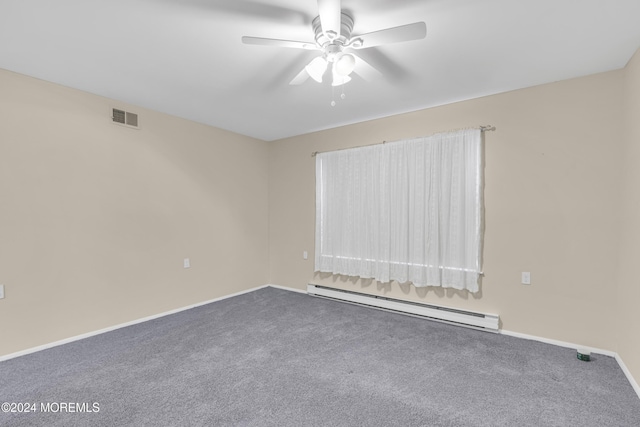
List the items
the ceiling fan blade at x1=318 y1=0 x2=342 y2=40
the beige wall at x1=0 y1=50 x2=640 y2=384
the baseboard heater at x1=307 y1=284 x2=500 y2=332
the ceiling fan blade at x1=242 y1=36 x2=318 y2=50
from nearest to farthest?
the ceiling fan blade at x1=318 y1=0 x2=342 y2=40 < the ceiling fan blade at x1=242 y1=36 x2=318 y2=50 < the beige wall at x1=0 y1=50 x2=640 y2=384 < the baseboard heater at x1=307 y1=284 x2=500 y2=332

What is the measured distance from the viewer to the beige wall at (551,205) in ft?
8.07

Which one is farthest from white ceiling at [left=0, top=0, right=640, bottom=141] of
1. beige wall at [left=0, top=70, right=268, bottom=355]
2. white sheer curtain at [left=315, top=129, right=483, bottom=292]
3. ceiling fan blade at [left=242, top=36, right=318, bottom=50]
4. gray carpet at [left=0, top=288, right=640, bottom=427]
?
gray carpet at [left=0, top=288, right=640, bottom=427]

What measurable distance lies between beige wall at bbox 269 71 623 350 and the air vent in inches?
133

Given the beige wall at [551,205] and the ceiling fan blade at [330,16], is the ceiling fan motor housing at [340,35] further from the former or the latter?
the beige wall at [551,205]

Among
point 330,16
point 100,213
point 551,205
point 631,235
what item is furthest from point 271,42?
point 631,235

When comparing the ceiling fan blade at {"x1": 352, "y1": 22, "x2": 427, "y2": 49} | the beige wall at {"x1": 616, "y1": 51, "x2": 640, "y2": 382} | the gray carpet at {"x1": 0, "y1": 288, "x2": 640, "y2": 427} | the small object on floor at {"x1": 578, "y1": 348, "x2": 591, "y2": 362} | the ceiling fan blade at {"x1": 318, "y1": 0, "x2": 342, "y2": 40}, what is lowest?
the gray carpet at {"x1": 0, "y1": 288, "x2": 640, "y2": 427}

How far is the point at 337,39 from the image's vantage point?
181 cm

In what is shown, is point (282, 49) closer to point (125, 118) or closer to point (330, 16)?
point (330, 16)

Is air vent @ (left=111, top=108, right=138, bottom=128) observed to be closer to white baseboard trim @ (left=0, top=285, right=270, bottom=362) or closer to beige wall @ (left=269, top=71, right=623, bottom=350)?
white baseboard trim @ (left=0, top=285, right=270, bottom=362)

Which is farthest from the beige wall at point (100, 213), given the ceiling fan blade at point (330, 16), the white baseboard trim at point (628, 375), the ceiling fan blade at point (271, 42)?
the white baseboard trim at point (628, 375)

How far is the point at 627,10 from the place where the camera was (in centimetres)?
170

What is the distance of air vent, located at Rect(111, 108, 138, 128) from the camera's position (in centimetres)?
304

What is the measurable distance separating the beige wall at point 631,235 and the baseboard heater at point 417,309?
0.91 meters

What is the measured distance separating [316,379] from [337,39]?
237 cm
